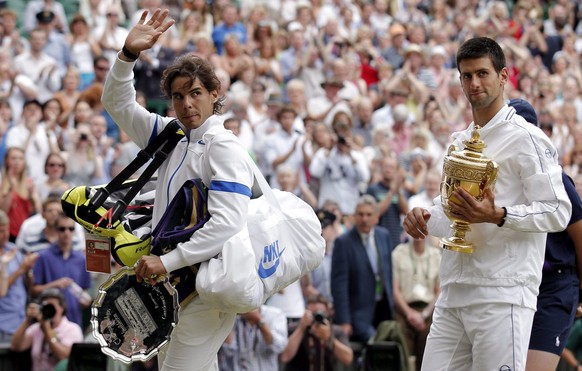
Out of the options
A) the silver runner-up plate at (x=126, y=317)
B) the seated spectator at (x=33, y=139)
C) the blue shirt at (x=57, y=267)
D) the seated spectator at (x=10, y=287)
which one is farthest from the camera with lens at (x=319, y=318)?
the silver runner-up plate at (x=126, y=317)

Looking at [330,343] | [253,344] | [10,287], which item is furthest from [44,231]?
[330,343]

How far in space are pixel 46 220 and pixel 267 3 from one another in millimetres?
9139

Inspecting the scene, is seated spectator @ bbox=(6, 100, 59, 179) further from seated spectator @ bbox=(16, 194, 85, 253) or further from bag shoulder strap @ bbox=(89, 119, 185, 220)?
bag shoulder strap @ bbox=(89, 119, 185, 220)

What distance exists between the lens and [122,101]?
20.9 ft

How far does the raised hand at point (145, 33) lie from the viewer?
243 inches

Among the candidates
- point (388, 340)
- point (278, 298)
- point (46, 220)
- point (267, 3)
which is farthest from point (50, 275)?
point (267, 3)

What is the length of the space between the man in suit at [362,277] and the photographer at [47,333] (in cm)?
249

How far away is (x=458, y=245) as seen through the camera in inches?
235

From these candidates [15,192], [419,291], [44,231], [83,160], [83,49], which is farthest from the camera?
[83,49]

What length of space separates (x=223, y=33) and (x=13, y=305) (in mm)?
7371

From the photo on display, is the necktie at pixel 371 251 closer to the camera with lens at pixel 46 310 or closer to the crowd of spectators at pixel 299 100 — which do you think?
the crowd of spectators at pixel 299 100

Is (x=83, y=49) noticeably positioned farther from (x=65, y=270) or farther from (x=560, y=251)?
(x=560, y=251)

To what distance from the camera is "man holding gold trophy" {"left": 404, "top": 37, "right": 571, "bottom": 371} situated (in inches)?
231

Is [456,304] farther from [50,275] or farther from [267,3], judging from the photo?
[267,3]
